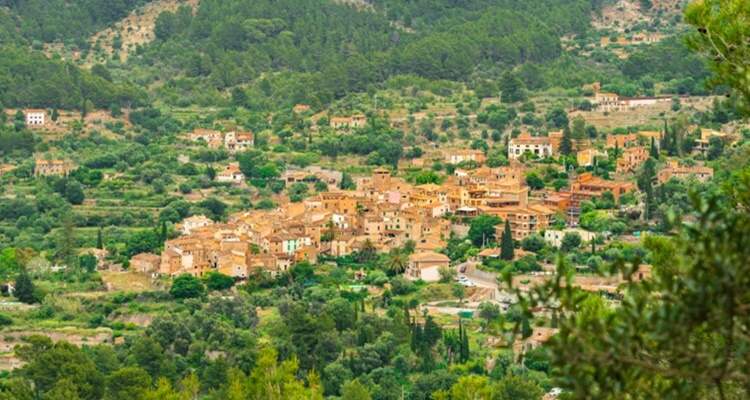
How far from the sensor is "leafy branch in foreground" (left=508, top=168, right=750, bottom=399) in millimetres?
6387

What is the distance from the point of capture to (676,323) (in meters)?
6.41

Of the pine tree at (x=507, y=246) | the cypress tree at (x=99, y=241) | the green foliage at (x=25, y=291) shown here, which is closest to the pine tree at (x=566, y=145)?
the pine tree at (x=507, y=246)

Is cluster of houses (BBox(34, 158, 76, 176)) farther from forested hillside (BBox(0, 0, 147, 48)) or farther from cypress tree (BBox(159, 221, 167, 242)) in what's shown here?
forested hillside (BBox(0, 0, 147, 48))

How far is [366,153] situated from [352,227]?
9.32 meters

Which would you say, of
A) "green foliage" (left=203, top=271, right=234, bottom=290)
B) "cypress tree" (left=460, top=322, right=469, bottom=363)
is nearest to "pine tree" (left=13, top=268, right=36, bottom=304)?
"green foliage" (left=203, top=271, right=234, bottom=290)

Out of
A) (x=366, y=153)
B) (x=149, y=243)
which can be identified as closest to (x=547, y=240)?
(x=149, y=243)

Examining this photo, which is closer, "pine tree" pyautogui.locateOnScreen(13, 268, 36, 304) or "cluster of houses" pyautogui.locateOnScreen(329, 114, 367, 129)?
"pine tree" pyautogui.locateOnScreen(13, 268, 36, 304)

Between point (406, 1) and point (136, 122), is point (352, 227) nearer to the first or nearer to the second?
point (136, 122)

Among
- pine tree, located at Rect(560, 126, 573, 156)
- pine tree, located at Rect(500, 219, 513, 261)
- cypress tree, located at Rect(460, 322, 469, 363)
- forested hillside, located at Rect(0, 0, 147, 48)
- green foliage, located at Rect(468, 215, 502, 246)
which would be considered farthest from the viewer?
forested hillside, located at Rect(0, 0, 147, 48)

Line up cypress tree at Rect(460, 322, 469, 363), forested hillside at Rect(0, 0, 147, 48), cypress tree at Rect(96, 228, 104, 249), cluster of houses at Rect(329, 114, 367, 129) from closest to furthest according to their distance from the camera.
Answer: cypress tree at Rect(460, 322, 469, 363), cypress tree at Rect(96, 228, 104, 249), cluster of houses at Rect(329, 114, 367, 129), forested hillside at Rect(0, 0, 147, 48)

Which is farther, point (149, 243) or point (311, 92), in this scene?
point (311, 92)

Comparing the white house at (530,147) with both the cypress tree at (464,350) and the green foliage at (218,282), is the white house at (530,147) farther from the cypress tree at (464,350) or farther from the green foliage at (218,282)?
the cypress tree at (464,350)

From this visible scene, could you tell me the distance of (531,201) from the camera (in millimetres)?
35938

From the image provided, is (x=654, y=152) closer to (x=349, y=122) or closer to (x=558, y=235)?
(x=558, y=235)
